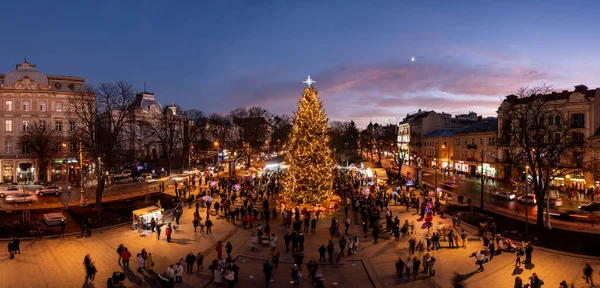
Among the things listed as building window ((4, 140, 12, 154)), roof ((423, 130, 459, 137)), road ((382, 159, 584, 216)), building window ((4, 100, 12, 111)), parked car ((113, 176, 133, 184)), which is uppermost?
building window ((4, 100, 12, 111))

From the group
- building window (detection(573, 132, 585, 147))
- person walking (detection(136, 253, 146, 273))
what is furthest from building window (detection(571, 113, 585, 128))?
person walking (detection(136, 253, 146, 273))

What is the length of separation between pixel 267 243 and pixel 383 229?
8.50 metres

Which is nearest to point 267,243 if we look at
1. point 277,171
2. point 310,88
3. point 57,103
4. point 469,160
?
point 310,88

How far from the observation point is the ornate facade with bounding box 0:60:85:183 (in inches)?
1874

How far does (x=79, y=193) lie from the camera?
132 ft

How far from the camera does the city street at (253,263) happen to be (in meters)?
15.4

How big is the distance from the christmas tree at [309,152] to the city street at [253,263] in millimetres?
3455

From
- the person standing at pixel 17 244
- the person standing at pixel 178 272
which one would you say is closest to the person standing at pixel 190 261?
the person standing at pixel 178 272

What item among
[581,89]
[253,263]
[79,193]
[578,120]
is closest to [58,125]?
[79,193]

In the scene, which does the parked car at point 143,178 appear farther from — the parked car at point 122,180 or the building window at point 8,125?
the building window at point 8,125

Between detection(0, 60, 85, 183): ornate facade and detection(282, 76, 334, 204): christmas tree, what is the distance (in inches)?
1428

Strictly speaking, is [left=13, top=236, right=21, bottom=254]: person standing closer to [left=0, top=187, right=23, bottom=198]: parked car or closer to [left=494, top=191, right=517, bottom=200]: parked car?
[left=0, top=187, right=23, bottom=198]: parked car

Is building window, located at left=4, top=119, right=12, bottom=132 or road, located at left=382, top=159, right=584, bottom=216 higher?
building window, located at left=4, top=119, right=12, bottom=132

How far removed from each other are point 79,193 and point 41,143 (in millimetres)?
10425
